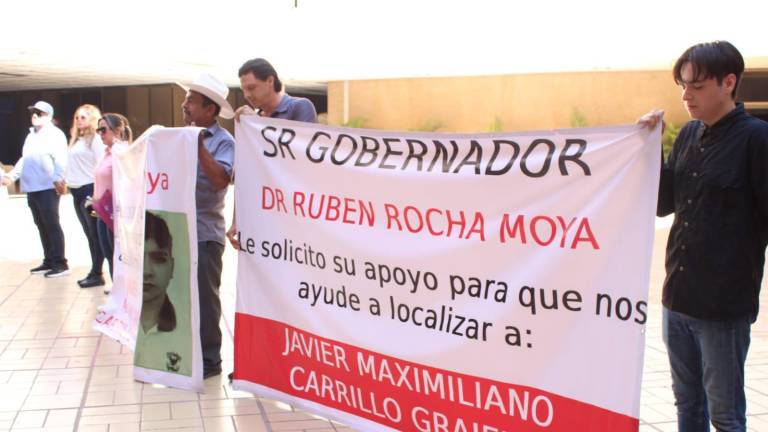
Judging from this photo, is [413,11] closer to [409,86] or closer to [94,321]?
[409,86]

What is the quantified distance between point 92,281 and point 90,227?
1.80 ft

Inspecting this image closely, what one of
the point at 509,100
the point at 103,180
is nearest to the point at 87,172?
the point at 103,180

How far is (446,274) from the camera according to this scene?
3.31m

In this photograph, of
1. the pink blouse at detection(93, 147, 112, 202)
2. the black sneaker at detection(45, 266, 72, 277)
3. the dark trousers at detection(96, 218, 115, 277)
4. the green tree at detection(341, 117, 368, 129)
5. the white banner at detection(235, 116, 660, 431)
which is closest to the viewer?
the white banner at detection(235, 116, 660, 431)

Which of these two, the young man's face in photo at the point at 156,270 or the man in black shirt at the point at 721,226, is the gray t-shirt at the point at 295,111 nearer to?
the young man's face in photo at the point at 156,270

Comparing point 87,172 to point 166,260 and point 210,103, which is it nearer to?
point 210,103

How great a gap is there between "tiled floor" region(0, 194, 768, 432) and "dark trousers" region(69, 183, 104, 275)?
73 cm

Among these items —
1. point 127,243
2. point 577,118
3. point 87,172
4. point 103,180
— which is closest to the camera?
point 127,243

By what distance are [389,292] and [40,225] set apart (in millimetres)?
6373

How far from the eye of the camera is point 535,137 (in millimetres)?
3080

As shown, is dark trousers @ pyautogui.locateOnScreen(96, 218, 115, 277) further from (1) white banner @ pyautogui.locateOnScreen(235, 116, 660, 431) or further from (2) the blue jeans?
(2) the blue jeans

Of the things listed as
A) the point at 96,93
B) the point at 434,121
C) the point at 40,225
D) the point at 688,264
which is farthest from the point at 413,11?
the point at 96,93

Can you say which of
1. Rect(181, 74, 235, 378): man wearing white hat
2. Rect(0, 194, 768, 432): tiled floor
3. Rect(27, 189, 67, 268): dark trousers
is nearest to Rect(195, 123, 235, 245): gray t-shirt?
Rect(181, 74, 235, 378): man wearing white hat

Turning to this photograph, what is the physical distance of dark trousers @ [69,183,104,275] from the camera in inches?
302
